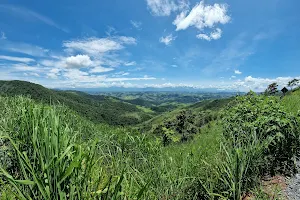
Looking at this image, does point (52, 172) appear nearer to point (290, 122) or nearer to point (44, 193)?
point (44, 193)

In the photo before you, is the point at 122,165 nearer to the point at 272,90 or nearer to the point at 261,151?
the point at 261,151

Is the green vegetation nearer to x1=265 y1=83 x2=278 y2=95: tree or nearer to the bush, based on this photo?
the bush

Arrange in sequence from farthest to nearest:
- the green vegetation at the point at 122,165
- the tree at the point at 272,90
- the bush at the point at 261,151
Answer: the tree at the point at 272,90
the bush at the point at 261,151
the green vegetation at the point at 122,165

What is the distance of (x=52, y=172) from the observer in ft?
6.63

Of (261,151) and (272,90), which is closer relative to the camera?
(261,151)

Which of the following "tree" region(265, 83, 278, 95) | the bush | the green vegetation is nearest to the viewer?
the green vegetation

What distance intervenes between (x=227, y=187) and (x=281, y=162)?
1.58 meters

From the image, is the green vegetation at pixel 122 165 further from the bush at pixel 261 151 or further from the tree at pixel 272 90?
the tree at pixel 272 90

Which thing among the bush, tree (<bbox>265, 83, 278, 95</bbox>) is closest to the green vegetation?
the bush

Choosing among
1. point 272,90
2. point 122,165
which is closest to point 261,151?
point 122,165

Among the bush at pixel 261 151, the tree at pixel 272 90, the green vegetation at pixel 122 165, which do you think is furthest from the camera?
the tree at pixel 272 90


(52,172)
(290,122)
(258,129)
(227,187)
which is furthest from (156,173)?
(290,122)

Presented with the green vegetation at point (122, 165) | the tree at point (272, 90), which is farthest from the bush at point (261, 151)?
the tree at point (272, 90)

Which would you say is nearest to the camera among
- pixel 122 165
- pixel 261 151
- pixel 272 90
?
pixel 122 165
